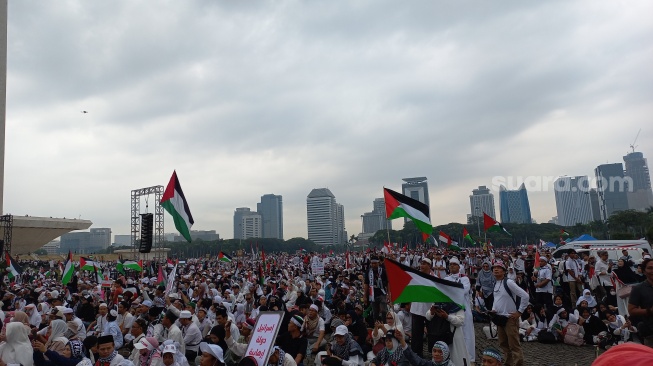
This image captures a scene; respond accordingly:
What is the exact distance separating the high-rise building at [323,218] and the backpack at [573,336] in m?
159

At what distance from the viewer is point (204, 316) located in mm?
10164

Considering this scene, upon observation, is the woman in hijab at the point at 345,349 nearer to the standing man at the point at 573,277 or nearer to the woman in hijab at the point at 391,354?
the woman in hijab at the point at 391,354

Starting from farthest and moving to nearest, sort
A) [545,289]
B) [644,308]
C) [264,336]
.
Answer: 1. [545,289]
2. [264,336]
3. [644,308]

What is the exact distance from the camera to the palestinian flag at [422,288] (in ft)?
21.6

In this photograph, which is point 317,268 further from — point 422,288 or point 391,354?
point 422,288

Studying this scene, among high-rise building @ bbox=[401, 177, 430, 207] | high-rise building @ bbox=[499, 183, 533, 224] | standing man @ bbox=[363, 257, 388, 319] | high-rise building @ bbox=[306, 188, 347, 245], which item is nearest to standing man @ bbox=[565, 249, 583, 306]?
standing man @ bbox=[363, 257, 388, 319]

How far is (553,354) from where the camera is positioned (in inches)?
382

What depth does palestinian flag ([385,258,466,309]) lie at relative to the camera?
259 inches

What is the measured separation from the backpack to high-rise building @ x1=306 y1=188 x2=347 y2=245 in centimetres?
15889

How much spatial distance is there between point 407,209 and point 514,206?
4245 inches

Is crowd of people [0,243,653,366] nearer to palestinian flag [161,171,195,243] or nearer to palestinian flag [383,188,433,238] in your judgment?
palestinian flag [383,188,433,238]

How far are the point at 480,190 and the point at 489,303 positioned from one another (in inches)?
5643

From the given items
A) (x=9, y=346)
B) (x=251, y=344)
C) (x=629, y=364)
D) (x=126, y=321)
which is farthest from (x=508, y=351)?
(x=126, y=321)

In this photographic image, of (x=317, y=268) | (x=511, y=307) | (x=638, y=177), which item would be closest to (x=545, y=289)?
(x=511, y=307)
